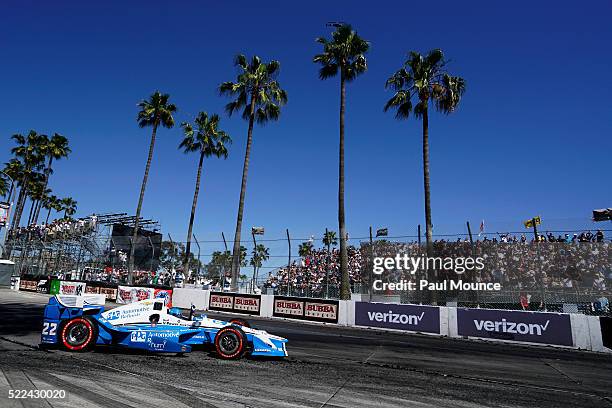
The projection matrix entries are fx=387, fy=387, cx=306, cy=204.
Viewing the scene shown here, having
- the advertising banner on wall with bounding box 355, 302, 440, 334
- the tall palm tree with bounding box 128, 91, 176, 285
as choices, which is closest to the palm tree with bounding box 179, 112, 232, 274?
the tall palm tree with bounding box 128, 91, 176, 285

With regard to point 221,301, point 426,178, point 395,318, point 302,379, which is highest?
point 426,178

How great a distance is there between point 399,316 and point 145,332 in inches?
425

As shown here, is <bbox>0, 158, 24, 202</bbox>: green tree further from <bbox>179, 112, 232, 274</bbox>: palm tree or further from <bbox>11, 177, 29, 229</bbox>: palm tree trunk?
<bbox>179, 112, 232, 274</bbox>: palm tree

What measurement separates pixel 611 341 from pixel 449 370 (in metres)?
7.81

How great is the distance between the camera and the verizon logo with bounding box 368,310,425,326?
50.3ft

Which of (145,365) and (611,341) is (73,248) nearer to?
(145,365)

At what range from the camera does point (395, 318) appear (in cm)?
1572

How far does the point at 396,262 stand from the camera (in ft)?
65.3

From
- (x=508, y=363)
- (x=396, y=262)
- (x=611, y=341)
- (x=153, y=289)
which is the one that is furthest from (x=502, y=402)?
(x=153, y=289)

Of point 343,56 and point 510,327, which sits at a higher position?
point 343,56

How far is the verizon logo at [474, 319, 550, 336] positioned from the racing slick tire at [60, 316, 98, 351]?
12.5m

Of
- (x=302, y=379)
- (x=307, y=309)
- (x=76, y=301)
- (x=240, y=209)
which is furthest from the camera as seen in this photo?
(x=240, y=209)

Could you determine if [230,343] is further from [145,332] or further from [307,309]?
[307,309]

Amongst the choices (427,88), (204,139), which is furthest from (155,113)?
(427,88)
